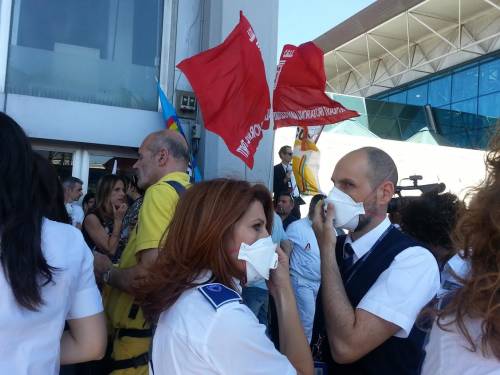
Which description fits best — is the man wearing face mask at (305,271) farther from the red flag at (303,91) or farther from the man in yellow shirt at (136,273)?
the man in yellow shirt at (136,273)

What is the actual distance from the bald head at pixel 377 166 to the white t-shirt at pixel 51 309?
4.04ft

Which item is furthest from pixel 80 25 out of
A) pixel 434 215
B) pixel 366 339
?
pixel 366 339

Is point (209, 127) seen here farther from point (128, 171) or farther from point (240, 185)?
point (240, 185)

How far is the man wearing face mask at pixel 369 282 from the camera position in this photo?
1.75 m

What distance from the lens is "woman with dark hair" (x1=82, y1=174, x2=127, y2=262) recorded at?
141 inches

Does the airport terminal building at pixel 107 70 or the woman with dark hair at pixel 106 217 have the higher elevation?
the airport terminal building at pixel 107 70

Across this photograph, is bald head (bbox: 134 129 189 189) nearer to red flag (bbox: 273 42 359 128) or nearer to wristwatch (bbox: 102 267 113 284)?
wristwatch (bbox: 102 267 113 284)

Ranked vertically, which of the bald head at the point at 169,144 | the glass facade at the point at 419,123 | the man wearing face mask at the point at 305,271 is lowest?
the man wearing face mask at the point at 305,271

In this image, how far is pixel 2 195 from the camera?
1.48m

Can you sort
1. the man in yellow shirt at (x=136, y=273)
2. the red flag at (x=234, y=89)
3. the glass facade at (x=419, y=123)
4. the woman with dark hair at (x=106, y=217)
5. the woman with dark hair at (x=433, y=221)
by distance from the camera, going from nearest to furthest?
1. the man in yellow shirt at (x=136, y=273)
2. the woman with dark hair at (x=433, y=221)
3. the woman with dark hair at (x=106, y=217)
4. the red flag at (x=234, y=89)
5. the glass facade at (x=419, y=123)

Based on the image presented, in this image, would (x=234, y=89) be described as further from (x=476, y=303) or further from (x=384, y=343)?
(x=476, y=303)

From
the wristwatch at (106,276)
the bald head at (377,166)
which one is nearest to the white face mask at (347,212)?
the bald head at (377,166)

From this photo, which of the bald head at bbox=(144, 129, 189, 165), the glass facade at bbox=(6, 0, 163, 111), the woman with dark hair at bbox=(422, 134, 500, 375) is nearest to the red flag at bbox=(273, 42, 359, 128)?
the glass facade at bbox=(6, 0, 163, 111)

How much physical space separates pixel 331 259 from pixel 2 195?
1.18m
